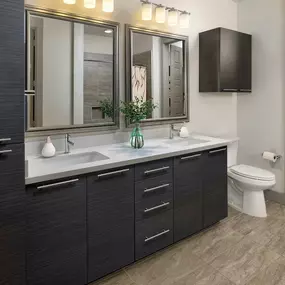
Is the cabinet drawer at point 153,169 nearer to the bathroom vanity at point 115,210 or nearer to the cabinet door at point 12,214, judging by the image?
the bathroom vanity at point 115,210

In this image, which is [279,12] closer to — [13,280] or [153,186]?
[153,186]

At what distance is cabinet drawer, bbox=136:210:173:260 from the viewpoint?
6.64 feet

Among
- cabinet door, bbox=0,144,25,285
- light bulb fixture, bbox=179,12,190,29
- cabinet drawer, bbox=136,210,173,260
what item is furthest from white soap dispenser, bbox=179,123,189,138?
cabinet door, bbox=0,144,25,285

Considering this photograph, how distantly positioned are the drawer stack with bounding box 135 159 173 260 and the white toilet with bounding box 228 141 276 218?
117 centimetres

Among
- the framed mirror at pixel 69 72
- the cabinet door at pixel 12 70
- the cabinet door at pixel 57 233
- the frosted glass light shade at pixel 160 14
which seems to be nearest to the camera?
the cabinet door at pixel 12 70

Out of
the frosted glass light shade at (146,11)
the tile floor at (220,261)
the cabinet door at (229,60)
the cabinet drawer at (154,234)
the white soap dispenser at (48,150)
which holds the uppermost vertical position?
the frosted glass light shade at (146,11)

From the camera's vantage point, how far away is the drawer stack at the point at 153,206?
1.99 metres

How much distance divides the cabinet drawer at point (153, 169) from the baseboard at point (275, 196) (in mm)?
1919

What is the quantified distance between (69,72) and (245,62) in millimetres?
2210

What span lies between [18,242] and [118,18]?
201 centimetres

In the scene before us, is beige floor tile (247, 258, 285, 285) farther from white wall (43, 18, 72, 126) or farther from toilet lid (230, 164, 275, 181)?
white wall (43, 18, 72, 126)

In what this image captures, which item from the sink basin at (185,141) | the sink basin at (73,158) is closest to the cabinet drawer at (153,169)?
the sink basin at (73,158)

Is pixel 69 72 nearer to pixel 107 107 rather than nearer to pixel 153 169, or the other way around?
pixel 107 107

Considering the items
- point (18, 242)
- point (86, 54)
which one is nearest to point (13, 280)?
point (18, 242)
